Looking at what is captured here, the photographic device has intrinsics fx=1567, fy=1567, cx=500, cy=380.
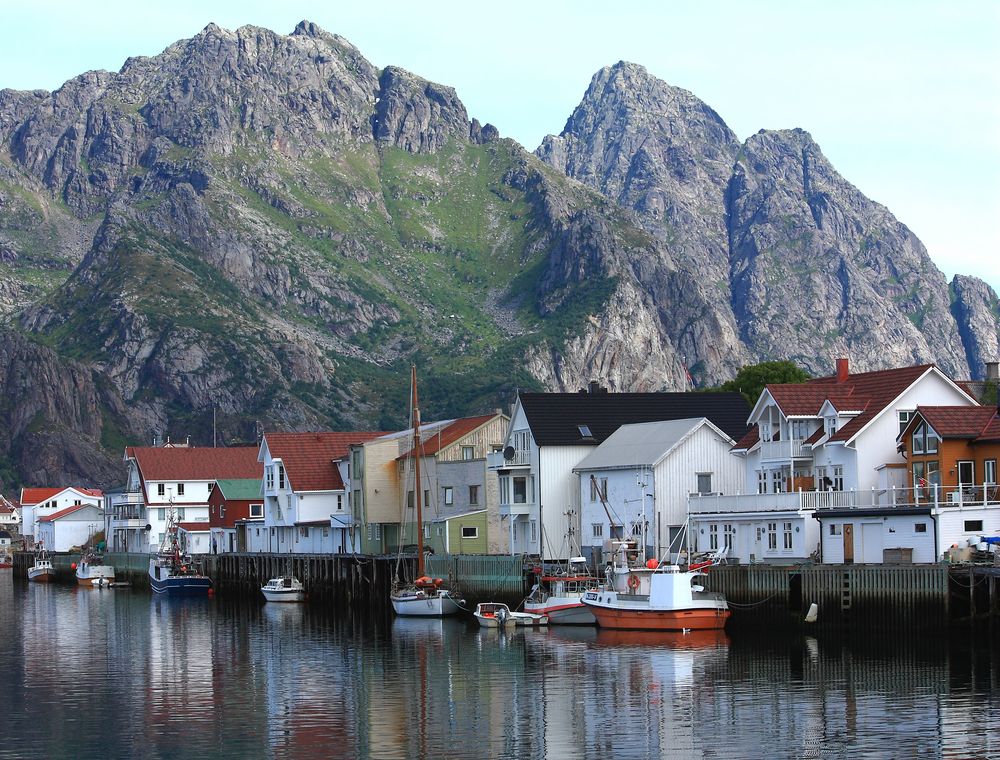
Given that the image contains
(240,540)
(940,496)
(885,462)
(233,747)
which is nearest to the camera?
(233,747)

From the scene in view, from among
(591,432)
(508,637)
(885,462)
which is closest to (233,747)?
(508,637)

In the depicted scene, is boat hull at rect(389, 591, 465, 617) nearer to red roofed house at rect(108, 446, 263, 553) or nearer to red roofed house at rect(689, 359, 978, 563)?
red roofed house at rect(689, 359, 978, 563)

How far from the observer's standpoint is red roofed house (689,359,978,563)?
252 ft

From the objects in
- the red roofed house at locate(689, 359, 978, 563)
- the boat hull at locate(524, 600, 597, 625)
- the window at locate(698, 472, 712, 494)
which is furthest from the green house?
the red roofed house at locate(689, 359, 978, 563)

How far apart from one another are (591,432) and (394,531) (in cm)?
1893

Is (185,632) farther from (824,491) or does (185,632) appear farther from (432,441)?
(824,491)

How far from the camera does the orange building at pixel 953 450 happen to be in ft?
242

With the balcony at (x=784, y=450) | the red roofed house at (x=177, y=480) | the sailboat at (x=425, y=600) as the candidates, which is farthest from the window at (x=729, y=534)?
the red roofed house at (x=177, y=480)

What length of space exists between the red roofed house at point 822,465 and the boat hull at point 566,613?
7.65 meters

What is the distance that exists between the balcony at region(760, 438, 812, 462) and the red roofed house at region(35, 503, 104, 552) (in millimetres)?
112832

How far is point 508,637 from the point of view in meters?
78.3

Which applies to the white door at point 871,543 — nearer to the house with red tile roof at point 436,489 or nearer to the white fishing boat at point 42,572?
the house with red tile roof at point 436,489

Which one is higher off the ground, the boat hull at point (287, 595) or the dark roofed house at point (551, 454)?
the dark roofed house at point (551, 454)

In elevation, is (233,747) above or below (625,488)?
below
